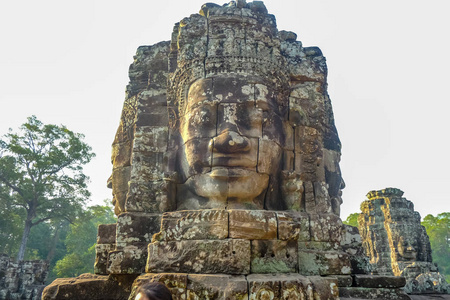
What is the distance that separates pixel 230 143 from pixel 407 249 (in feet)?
39.5

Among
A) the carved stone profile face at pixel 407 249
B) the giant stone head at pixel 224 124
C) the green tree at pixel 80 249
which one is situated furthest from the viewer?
the green tree at pixel 80 249

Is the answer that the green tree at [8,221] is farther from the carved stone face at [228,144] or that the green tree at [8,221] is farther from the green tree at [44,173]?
the carved stone face at [228,144]

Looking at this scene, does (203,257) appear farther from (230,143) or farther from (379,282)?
(379,282)

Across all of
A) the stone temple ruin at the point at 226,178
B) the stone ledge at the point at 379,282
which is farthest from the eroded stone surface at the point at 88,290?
the stone ledge at the point at 379,282

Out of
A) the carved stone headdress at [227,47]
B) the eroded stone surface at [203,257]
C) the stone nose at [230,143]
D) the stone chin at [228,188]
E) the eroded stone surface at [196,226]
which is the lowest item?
the eroded stone surface at [203,257]

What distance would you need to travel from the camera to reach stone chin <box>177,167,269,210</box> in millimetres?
3615

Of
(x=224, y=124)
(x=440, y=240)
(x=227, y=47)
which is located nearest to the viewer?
(x=224, y=124)

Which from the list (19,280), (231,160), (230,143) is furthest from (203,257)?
(19,280)

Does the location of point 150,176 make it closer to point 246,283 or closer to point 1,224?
point 246,283

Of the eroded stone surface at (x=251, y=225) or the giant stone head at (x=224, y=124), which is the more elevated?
the giant stone head at (x=224, y=124)

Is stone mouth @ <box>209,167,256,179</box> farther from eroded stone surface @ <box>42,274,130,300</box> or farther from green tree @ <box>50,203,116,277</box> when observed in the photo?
green tree @ <box>50,203,116,277</box>

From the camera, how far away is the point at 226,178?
361cm

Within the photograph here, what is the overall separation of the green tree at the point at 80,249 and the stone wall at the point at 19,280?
9939mm

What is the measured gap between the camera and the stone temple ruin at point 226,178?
3059 millimetres
